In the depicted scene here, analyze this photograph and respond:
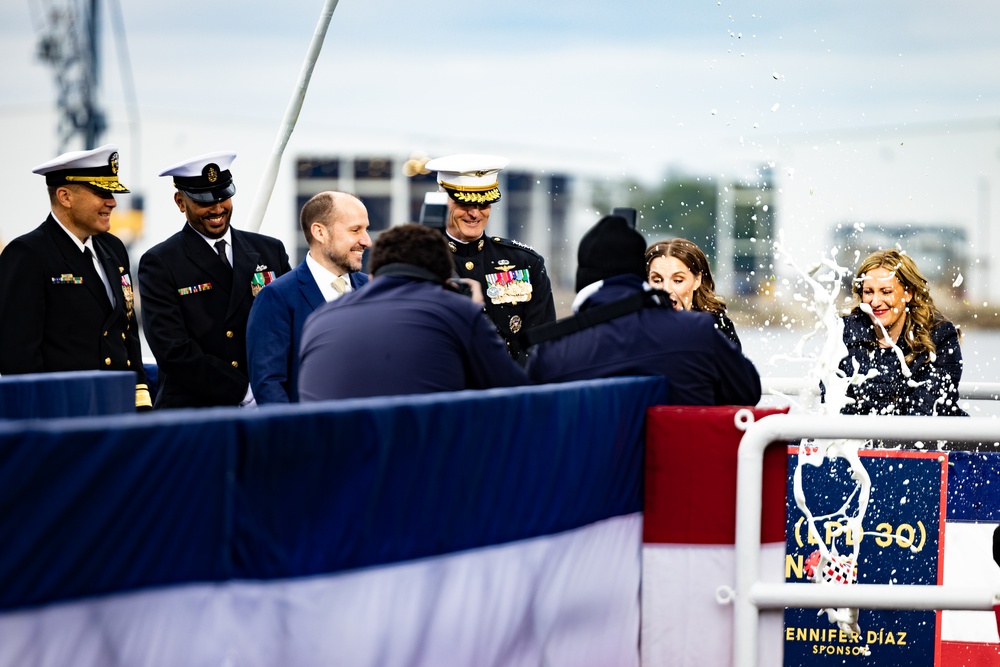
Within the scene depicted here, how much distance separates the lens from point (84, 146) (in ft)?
159

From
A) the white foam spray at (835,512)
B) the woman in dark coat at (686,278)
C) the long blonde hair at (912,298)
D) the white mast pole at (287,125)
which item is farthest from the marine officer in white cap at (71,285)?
the long blonde hair at (912,298)

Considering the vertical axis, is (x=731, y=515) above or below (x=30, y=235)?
below

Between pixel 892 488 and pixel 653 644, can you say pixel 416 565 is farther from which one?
pixel 892 488

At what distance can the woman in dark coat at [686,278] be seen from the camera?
21.9 ft

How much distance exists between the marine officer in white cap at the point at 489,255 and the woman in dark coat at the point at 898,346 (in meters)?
1.47

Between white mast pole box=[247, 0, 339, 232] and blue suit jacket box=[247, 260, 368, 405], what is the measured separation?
1.92 m

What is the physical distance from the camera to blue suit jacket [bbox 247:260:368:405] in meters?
5.33

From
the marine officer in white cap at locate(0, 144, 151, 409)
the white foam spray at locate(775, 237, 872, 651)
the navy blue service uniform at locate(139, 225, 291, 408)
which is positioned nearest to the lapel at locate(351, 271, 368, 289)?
the navy blue service uniform at locate(139, 225, 291, 408)

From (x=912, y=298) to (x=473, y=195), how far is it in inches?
83.5

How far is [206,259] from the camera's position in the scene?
231 inches

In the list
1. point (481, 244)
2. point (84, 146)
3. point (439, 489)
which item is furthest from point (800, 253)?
point (439, 489)

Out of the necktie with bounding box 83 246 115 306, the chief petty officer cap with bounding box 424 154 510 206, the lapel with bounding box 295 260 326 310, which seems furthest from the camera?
the chief petty officer cap with bounding box 424 154 510 206

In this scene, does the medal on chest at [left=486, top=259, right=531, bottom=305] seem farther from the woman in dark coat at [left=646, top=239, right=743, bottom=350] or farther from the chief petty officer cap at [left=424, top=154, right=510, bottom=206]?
the woman in dark coat at [left=646, top=239, right=743, bottom=350]

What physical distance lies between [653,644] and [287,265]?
9.86 feet
